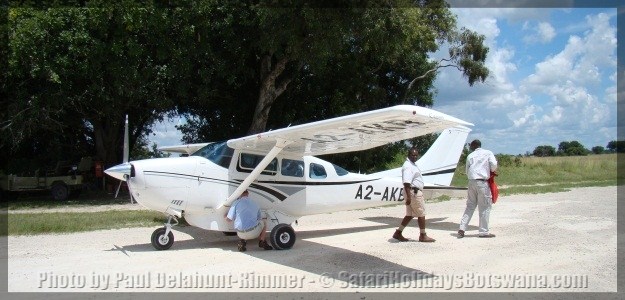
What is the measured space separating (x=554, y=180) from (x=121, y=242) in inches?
1003

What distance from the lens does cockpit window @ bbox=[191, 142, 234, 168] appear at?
1048 centimetres

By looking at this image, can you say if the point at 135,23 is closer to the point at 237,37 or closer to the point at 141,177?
the point at 237,37

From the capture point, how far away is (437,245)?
997 centimetres

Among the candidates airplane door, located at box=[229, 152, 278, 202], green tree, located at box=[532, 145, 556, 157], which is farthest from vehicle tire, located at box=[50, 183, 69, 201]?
green tree, located at box=[532, 145, 556, 157]

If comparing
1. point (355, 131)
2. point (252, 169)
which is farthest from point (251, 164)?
point (355, 131)

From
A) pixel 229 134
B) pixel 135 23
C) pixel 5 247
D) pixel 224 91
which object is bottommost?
pixel 5 247

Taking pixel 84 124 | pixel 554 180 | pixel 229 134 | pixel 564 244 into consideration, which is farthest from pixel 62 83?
pixel 554 180

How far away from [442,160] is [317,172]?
3.65 metres

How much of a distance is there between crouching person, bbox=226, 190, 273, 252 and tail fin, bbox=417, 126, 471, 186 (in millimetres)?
4892

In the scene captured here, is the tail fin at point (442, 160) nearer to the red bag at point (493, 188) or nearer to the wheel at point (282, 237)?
Result: the red bag at point (493, 188)

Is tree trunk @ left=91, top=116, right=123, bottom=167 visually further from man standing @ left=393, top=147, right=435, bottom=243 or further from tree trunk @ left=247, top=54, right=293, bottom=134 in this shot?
man standing @ left=393, top=147, right=435, bottom=243

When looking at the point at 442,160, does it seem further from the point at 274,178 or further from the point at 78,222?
the point at 78,222

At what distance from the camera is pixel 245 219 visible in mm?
9812

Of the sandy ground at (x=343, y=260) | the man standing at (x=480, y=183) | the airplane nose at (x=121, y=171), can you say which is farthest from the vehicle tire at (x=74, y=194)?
the man standing at (x=480, y=183)
